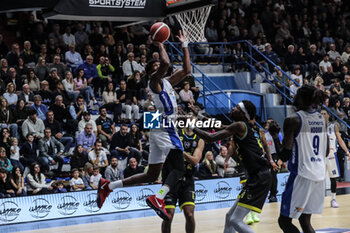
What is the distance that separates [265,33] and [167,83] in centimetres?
1582

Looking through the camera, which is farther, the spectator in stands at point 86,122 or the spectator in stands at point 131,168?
the spectator in stands at point 86,122

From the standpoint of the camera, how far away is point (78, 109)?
612 inches

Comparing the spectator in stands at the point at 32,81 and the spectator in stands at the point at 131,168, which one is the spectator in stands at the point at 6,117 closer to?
the spectator in stands at the point at 32,81

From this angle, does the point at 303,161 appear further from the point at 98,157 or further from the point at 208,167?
the point at 208,167

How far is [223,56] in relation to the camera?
20.3 metres

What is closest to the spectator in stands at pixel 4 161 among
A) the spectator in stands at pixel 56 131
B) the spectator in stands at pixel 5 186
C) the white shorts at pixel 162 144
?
the spectator in stands at pixel 5 186

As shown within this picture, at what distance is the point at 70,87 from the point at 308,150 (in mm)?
10370

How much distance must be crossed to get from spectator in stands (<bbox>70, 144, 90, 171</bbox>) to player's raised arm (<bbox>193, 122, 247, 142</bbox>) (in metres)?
7.55

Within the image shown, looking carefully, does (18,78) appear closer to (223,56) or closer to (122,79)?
(122,79)

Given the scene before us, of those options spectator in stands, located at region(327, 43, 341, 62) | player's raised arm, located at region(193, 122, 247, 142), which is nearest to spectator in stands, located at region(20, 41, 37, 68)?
player's raised arm, located at region(193, 122, 247, 142)

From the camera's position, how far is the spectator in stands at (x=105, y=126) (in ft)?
50.4

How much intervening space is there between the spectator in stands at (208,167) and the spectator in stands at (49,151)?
11.7 ft

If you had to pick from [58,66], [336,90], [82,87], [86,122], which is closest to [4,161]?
[86,122]

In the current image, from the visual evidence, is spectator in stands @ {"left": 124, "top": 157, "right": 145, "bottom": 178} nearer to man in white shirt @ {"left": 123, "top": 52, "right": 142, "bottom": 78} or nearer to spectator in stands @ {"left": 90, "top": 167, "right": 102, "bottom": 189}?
spectator in stands @ {"left": 90, "top": 167, "right": 102, "bottom": 189}
